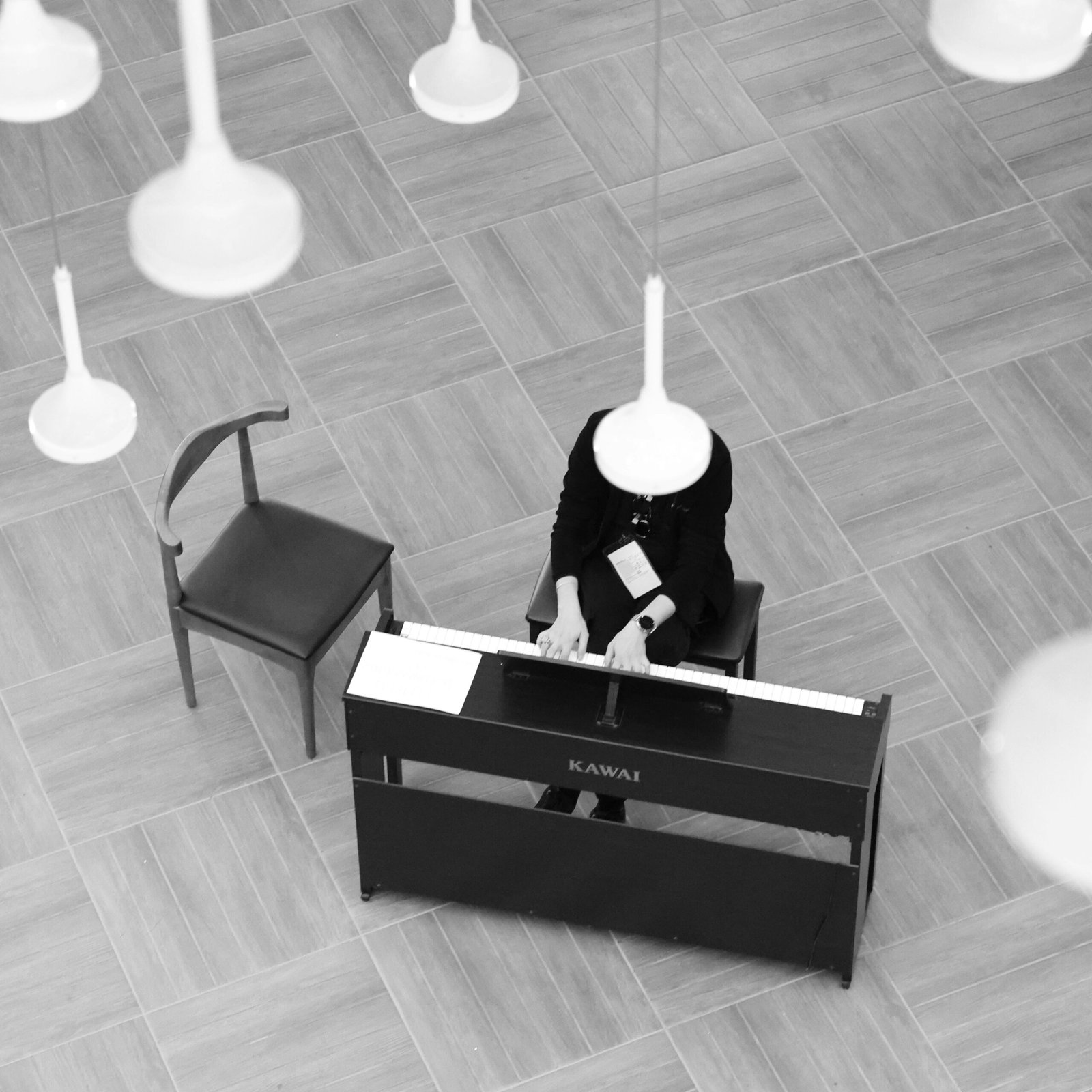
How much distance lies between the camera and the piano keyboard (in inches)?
181

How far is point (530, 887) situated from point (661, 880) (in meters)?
0.37

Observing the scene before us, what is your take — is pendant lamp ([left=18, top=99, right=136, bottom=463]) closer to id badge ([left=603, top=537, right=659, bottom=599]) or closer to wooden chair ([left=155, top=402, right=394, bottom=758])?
wooden chair ([left=155, top=402, right=394, bottom=758])

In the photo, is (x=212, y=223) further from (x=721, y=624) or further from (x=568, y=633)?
(x=721, y=624)

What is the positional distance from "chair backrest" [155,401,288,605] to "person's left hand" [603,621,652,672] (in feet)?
3.83

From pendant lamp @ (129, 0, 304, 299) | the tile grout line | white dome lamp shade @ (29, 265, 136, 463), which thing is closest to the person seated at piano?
the tile grout line

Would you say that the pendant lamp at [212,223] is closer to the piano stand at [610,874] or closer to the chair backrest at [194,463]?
the piano stand at [610,874]

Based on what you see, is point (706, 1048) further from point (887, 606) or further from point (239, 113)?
point (239, 113)

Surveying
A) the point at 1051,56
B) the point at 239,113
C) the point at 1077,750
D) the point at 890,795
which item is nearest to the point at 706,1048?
the point at 890,795

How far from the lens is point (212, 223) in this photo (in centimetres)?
210

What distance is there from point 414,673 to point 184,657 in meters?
1.06

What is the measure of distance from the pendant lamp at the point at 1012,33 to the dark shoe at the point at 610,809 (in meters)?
3.19

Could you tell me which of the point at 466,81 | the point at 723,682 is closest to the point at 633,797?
the point at 723,682

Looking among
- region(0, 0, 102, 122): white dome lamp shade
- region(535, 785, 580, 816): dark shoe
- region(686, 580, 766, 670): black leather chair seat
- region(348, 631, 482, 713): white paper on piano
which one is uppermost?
region(0, 0, 102, 122): white dome lamp shade

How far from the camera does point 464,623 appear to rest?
5.86 metres
